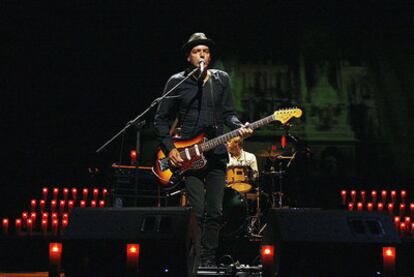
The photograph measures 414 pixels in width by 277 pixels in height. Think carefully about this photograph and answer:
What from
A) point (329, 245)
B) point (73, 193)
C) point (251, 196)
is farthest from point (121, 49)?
point (329, 245)

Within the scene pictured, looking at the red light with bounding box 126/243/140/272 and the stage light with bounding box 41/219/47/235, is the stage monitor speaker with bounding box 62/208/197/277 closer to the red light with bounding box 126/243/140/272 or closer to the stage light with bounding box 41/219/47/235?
the red light with bounding box 126/243/140/272

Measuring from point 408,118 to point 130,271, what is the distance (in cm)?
636

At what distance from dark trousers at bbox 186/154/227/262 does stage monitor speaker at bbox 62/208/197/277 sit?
1.32 feet

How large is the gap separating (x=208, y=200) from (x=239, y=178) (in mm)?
2838

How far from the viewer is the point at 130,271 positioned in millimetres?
3877

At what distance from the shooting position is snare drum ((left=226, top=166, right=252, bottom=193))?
7246 millimetres

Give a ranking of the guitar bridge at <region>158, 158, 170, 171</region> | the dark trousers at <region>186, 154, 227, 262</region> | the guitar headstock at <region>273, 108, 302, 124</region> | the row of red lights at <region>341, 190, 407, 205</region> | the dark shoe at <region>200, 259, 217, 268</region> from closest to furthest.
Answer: the dark shoe at <region>200, 259, 217, 268</region> < the dark trousers at <region>186, 154, 227, 262</region> < the guitar bridge at <region>158, 158, 170, 171</region> < the guitar headstock at <region>273, 108, 302, 124</region> < the row of red lights at <region>341, 190, 407, 205</region>

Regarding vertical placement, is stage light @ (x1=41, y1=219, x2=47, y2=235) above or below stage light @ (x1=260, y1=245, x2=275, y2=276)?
above

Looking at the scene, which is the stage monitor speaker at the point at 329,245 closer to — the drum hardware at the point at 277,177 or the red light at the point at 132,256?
the red light at the point at 132,256

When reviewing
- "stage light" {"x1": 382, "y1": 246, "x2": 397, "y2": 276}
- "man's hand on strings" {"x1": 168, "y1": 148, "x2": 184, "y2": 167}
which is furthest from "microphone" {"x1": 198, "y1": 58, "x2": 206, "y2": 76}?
"stage light" {"x1": 382, "y1": 246, "x2": 397, "y2": 276}

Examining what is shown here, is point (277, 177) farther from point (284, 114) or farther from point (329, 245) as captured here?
point (329, 245)

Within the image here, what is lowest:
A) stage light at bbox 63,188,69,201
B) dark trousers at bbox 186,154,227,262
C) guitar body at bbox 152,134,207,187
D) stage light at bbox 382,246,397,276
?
stage light at bbox 382,246,397,276

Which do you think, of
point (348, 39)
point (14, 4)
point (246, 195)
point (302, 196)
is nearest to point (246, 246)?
point (246, 195)

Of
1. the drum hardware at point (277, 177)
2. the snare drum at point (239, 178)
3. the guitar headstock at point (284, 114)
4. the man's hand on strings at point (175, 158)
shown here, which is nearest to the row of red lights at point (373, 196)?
the drum hardware at point (277, 177)
